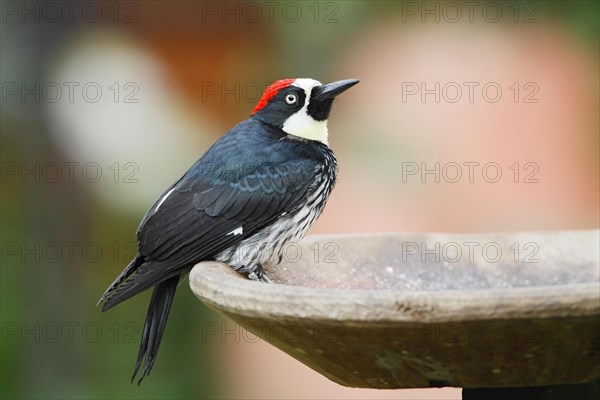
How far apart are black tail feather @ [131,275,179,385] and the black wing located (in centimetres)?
11

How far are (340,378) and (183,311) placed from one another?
2.70 metres

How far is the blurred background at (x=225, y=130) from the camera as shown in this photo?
14.6ft

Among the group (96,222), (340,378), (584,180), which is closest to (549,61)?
(584,180)

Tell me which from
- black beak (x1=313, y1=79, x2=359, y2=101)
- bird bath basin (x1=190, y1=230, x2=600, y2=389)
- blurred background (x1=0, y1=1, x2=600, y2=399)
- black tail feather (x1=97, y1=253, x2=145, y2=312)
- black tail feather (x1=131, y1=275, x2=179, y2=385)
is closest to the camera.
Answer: bird bath basin (x1=190, y1=230, x2=600, y2=389)

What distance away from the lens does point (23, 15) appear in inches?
175

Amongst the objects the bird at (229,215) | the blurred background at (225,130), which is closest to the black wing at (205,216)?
the bird at (229,215)

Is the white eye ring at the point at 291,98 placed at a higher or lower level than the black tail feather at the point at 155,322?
higher

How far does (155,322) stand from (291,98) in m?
0.93

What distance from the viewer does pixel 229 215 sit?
2.87 meters

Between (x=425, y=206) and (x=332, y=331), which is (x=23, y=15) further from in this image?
(x=332, y=331)

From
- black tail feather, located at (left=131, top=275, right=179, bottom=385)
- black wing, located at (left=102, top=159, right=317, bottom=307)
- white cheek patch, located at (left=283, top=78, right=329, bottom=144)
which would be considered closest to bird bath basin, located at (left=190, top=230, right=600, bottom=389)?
black wing, located at (left=102, top=159, right=317, bottom=307)

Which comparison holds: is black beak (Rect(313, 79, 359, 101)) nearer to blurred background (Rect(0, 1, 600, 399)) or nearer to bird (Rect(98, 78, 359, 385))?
bird (Rect(98, 78, 359, 385))

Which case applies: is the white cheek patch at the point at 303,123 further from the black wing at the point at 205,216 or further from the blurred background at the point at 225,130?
the blurred background at the point at 225,130

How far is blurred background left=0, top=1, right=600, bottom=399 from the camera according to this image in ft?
14.6
